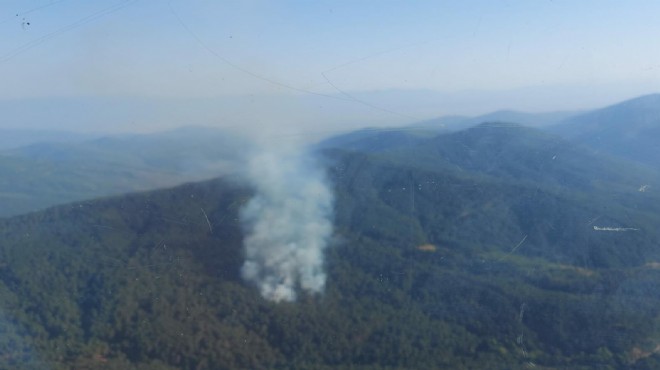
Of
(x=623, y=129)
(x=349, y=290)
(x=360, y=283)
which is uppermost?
(x=623, y=129)

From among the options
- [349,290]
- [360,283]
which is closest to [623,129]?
[360,283]

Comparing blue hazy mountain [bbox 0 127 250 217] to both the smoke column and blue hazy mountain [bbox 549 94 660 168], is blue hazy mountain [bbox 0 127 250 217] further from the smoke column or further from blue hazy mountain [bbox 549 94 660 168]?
blue hazy mountain [bbox 549 94 660 168]

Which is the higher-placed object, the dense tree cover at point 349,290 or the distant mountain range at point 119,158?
the distant mountain range at point 119,158

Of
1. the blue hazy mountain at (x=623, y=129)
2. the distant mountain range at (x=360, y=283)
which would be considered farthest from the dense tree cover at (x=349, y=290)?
the blue hazy mountain at (x=623, y=129)

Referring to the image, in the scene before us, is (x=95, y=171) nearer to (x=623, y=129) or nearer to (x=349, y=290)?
(x=349, y=290)

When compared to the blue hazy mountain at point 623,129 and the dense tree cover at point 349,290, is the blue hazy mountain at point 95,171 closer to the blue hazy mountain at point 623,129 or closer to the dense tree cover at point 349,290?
the dense tree cover at point 349,290

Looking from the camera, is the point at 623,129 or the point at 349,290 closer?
the point at 349,290

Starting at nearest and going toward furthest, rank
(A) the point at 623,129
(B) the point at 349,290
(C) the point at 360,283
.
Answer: (B) the point at 349,290
(C) the point at 360,283
(A) the point at 623,129
